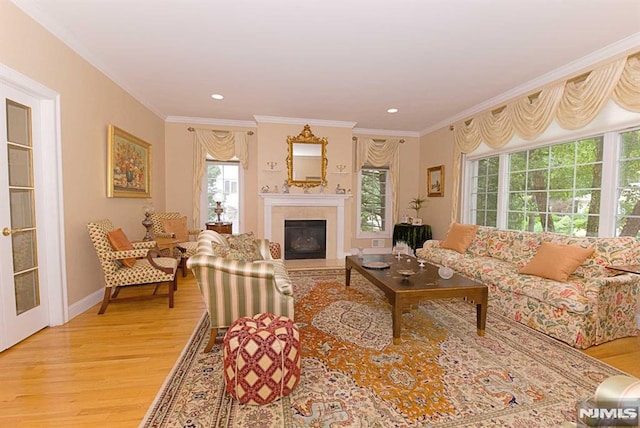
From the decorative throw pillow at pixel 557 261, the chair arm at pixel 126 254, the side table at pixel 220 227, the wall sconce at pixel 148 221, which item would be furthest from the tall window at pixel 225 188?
the decorative throw pillow at pixel 557 261

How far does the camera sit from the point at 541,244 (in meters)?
3.56

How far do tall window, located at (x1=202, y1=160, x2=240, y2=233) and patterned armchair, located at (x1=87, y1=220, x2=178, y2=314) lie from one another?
9.08 feet

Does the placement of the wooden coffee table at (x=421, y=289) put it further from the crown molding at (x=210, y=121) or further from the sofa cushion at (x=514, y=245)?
the crown molding at (x=210, y=121)

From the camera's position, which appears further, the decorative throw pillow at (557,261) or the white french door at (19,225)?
Result: the decorative throw pillow at (557,261)

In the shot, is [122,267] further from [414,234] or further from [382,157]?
[382,157]

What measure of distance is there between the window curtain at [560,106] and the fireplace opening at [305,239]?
320 cm

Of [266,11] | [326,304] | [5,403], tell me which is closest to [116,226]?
[5,403]

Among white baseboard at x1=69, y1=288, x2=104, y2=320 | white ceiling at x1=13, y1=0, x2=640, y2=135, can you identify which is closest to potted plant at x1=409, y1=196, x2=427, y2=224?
white ceiling at x1=13, y1=0, x2=640, y2=135

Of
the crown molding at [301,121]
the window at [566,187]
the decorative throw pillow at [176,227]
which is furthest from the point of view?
the crown molding at [301,121]

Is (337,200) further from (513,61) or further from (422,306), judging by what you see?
(513,61)

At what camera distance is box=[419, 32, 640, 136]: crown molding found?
3.01 m

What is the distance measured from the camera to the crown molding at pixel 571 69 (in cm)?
301

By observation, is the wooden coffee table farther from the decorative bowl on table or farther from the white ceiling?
the white ceiling

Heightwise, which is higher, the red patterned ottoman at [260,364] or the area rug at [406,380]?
the red patterned ottoman at [260,364]
